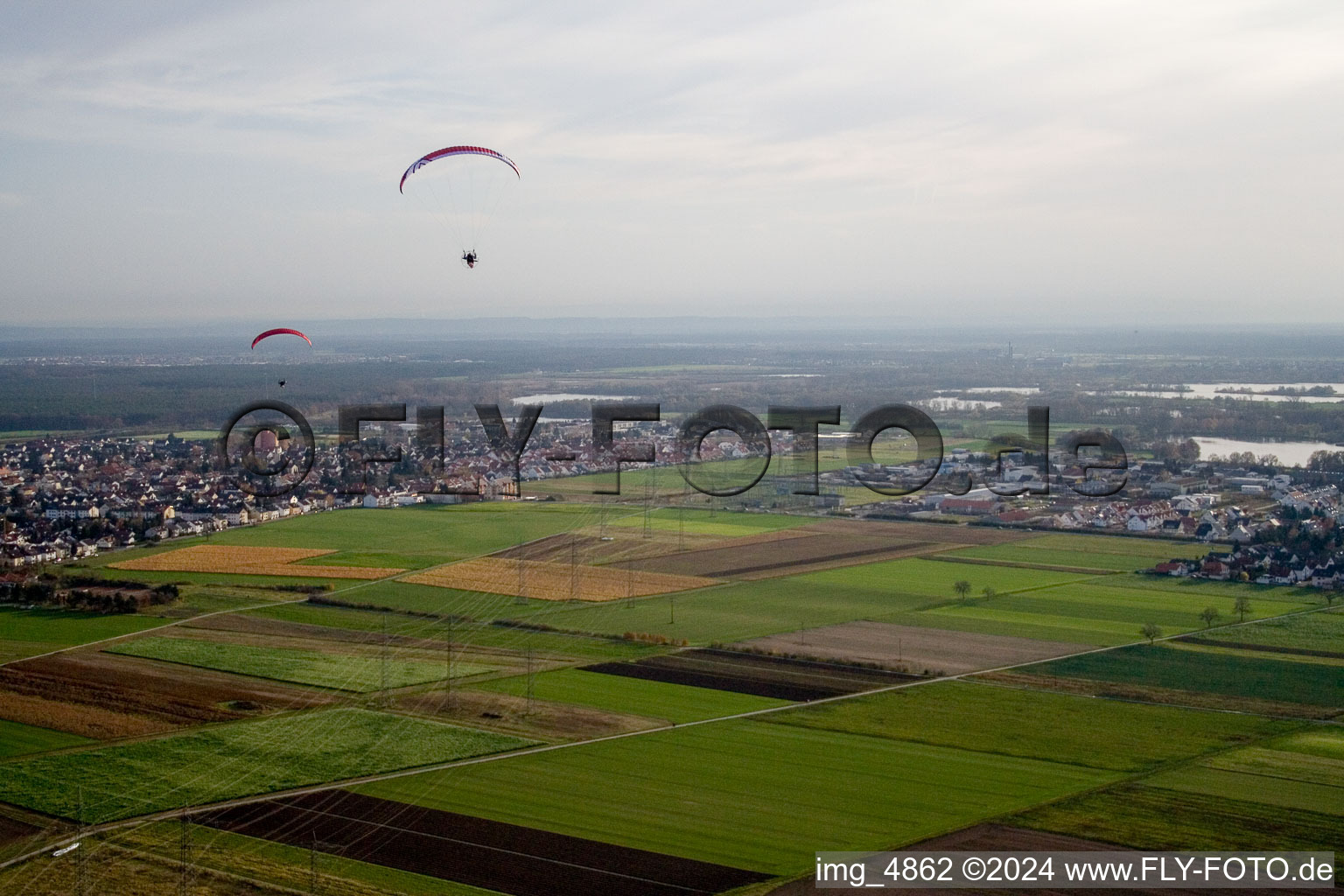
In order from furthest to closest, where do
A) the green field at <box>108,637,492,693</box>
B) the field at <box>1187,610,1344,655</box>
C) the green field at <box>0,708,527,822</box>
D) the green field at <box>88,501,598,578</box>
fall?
the green field at <box>88,501,598,578</box>, the field at <box>1187,610,1344,655</box>, the green field at <box>108,637,492,693</box>, the green field at <box>0,708,527,822</box>

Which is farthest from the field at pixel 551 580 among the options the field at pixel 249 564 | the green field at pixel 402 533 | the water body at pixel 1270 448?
the water body at pixel 1270 448

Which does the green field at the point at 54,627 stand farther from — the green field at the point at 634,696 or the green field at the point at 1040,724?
the green field at the point at 1040,724

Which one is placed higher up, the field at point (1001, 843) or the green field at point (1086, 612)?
the green field at point (1086, 612)

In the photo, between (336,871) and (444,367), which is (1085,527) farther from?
(444,367)

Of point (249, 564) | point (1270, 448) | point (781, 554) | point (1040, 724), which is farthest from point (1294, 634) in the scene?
point (1270, 448)

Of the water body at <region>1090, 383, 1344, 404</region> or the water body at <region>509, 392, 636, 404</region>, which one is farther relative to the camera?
the water body at <region>1090, 383, 1344, 404</region>

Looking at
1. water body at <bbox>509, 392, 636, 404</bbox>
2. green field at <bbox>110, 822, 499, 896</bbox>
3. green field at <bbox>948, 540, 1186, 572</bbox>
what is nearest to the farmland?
green field at <bbox>110, 822, 499, 896</bbox>

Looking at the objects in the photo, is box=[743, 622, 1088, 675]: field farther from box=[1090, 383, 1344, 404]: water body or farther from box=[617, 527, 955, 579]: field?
box=[1090, 383, 1344, 404]: water body
